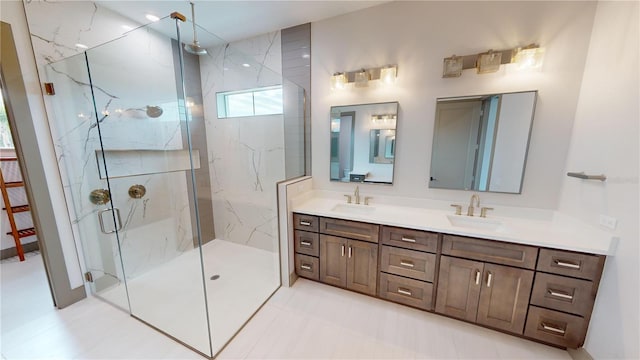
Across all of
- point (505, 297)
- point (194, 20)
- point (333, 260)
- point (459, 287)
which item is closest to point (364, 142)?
point (333, 260)

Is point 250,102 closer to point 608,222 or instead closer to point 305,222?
point 305,222

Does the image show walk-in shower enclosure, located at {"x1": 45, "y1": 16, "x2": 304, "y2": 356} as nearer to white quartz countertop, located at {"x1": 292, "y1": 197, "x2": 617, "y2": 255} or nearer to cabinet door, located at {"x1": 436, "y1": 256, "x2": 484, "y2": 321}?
white quartz countertop, located at {"x1": 292, "y1": 197, "x2": 617, "y2": 255}

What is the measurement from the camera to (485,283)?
161 cm

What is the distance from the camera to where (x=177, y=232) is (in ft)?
8.70

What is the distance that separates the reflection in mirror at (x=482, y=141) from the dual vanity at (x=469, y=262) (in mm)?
355

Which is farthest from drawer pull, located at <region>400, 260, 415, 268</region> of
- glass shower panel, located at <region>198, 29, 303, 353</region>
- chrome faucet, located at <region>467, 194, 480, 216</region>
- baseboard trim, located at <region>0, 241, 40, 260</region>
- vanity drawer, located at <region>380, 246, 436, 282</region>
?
baseboard trim, located at <region>0, 241, 40, 260</region>

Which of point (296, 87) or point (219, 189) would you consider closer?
point (296, 87)

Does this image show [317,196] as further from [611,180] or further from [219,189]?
[611,180]

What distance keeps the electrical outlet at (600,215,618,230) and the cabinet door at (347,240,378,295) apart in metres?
1.50

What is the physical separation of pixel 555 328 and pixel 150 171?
393cm

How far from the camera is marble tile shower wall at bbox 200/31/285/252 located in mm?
2633

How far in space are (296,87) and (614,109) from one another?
2.57 m

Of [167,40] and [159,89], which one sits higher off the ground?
[167,40]

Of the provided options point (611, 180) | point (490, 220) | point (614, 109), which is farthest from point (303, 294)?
point (614, 109)
